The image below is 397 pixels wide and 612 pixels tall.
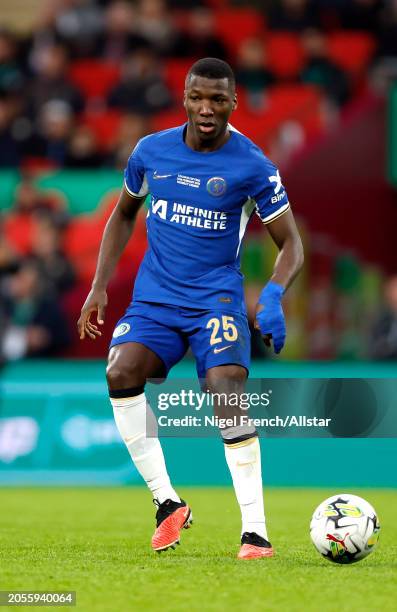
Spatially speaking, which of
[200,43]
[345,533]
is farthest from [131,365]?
[200,43]

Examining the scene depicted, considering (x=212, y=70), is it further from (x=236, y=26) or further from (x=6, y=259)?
(x=236, y=26)

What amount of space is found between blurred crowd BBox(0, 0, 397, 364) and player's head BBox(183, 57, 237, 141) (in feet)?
25.1

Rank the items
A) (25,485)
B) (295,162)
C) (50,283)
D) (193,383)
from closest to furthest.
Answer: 1. (193,383)
2. (25,485)
3. (50,283)
4. (295,162)

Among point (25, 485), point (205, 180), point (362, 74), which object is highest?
point (205, 180)

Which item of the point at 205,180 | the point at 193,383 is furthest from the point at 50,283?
the point at 205,180

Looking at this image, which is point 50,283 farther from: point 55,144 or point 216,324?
point 216,324

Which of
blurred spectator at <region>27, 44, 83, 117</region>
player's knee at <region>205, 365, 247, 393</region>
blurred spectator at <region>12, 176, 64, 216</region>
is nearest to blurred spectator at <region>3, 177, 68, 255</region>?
blurred spectator at <region>12, 176, 64, 216</region>

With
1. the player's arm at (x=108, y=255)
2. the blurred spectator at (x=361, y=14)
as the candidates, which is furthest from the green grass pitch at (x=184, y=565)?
the blurred spectator at (x=361, y=14)

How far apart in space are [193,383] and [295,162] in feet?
28.3

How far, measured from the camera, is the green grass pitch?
5316 mm

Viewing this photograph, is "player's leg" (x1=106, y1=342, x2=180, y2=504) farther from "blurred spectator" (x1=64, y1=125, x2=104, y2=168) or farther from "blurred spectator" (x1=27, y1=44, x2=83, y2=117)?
"blurred spectator" (x1=27, y1=44, x2=83, y2=117)

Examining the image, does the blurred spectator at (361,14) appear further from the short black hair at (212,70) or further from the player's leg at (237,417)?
the player's leg at (237,417)

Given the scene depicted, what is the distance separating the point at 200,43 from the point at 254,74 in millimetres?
1208

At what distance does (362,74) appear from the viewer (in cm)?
1870
